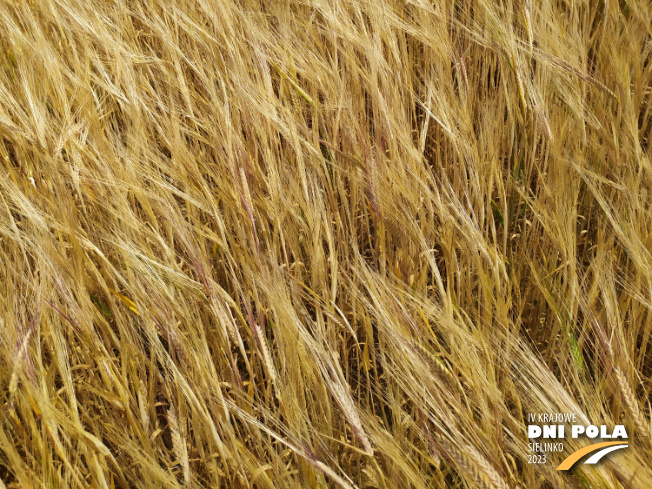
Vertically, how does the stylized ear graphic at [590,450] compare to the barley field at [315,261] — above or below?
below

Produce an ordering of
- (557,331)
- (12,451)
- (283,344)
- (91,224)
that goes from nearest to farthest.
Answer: (12,451) → (283,344) → (557,331) → (91,224)

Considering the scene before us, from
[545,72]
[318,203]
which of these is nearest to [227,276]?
[318,203]

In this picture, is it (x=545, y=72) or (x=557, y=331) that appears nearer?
(x=557, y=331)

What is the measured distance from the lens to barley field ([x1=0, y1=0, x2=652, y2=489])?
0.72 metres

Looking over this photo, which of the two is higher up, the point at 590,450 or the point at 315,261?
the point at 315,261

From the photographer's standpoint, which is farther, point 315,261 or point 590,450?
point 315,261

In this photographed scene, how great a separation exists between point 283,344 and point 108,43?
78cm

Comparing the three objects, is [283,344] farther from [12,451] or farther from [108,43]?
[108,43]

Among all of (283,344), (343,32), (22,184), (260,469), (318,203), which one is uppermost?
(343,32)

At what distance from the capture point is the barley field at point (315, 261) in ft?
2.37

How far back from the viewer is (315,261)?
0.89 meters

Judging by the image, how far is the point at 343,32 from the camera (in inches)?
43.4

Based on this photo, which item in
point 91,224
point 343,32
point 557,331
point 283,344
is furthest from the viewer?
point 343,32

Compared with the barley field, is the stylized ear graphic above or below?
below
